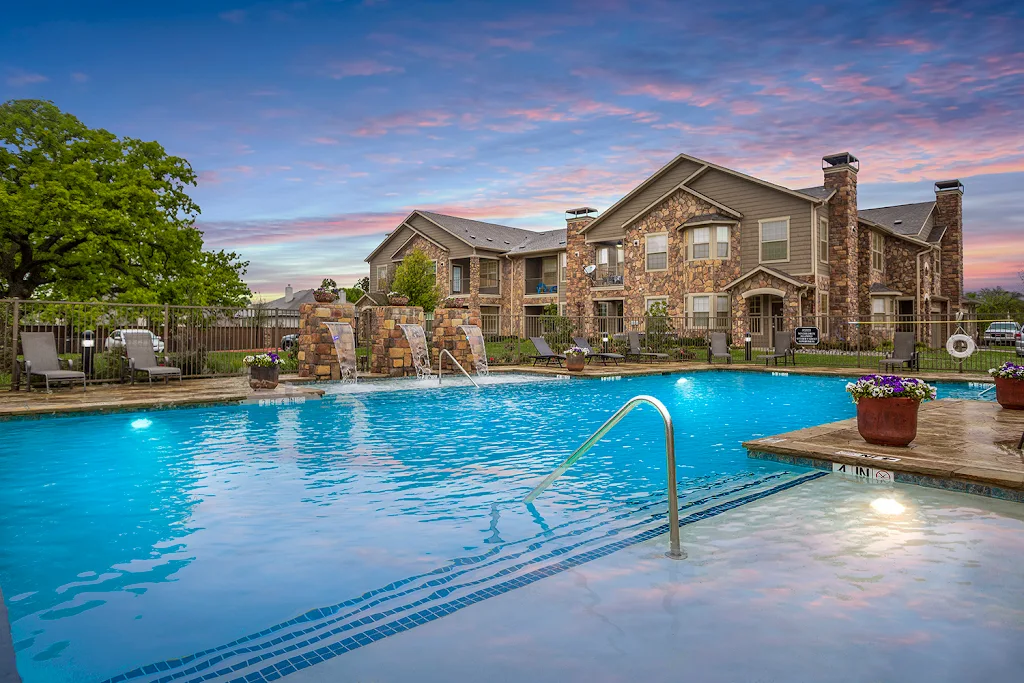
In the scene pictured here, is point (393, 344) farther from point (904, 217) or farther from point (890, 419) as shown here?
point (904, 217)

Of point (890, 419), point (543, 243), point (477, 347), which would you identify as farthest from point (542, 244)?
point (890, 419)

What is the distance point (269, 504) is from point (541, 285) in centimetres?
3228

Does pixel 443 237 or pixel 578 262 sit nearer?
pixel 578 262

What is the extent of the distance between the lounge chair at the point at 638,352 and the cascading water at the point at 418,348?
7.99 metres

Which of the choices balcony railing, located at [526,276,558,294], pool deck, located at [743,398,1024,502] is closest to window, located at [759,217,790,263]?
balcony railing, located at [526,276,558,294]

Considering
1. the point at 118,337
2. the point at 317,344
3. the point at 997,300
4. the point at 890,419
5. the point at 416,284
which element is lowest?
the point at 890,419

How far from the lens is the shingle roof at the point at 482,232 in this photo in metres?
37.9

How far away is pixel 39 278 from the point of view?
2294cm

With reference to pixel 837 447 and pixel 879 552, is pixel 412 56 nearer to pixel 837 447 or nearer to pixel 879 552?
pixel 837 447

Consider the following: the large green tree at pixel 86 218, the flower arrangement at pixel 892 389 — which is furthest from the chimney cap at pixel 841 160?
the large green tree at pixel 86 218

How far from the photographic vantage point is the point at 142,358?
1470 cm

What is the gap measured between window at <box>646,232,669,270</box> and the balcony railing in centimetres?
741

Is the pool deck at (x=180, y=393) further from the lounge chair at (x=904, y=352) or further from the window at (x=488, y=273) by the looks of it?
the window at (x=488, y=273)

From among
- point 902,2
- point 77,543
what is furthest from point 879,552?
point 902,2
